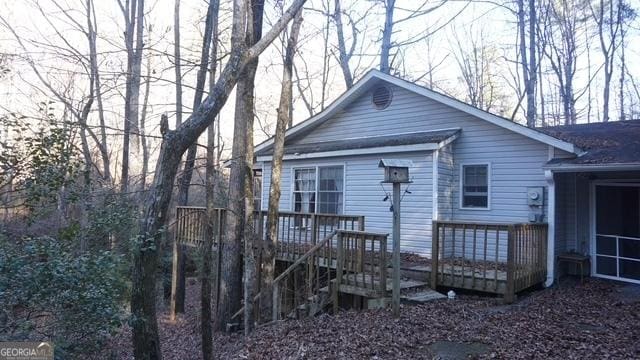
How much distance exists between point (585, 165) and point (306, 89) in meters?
20.8

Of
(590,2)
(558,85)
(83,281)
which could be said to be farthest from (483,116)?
(558,85)

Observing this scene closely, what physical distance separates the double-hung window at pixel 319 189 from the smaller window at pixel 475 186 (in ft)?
10.6

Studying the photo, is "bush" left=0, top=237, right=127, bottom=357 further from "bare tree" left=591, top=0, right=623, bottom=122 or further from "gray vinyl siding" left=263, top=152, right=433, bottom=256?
"bare tree" left=591, top=0, right=623, bottom=122

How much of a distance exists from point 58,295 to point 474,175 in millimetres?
8956

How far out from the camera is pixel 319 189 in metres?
12.8

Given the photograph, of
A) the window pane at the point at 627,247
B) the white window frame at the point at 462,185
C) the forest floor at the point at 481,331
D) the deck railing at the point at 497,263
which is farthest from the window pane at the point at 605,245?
the white window frame at the point at 462,185

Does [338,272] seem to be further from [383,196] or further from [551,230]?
[551,230]

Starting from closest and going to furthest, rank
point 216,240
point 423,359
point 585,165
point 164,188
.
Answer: point 423,359 → point 164,188 → point 585,165 → point 216,240

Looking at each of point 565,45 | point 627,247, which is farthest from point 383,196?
point 565,45

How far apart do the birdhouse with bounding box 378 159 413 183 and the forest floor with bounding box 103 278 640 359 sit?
2.13m

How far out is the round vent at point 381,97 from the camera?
1265 centimetres

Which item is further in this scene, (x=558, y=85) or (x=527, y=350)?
(x=558, y=85)

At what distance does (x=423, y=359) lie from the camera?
5320 millimetres

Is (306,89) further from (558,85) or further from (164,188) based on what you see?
(164,188)
